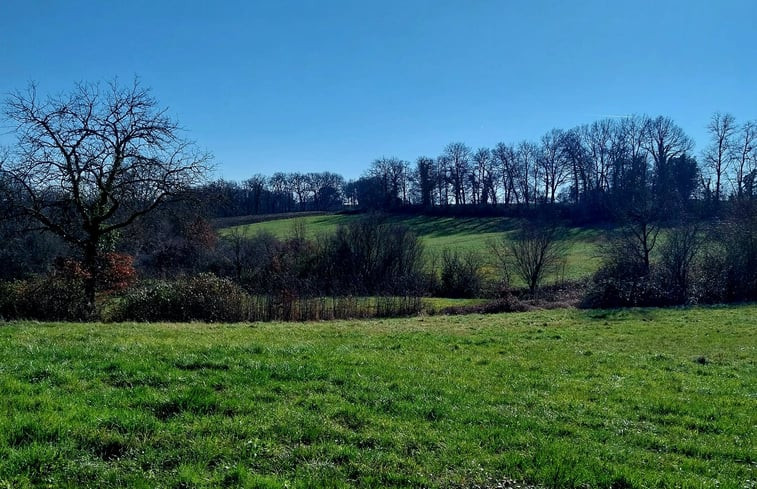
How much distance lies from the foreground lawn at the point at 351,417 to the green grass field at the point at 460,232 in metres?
33.0

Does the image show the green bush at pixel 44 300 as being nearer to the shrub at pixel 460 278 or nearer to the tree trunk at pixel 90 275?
the tree trunk at pixel 90 275

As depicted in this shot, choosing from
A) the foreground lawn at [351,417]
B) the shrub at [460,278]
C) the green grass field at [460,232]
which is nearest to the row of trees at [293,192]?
the green grass field at [460,232]

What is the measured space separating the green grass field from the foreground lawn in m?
33.0

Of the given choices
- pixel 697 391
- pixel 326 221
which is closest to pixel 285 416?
pixel 697 391

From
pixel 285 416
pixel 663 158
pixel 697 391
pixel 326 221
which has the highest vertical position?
pixel 663 158

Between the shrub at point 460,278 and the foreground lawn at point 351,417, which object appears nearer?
the foreground lawn at point 351,417

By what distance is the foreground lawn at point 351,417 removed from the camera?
4.23 meters

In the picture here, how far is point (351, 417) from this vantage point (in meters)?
5.52

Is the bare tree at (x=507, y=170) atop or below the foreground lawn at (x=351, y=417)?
atop

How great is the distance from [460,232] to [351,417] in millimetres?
60133

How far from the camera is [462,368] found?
8.77 metres

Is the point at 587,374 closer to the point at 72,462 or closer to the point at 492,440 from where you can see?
the point at 492,440

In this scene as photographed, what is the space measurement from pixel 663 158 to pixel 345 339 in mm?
66369

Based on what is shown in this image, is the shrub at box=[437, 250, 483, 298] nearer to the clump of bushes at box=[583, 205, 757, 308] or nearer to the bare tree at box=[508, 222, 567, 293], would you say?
the bare tree at box=[508, 222, 567, 293]
